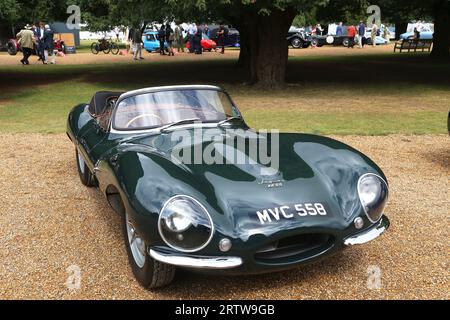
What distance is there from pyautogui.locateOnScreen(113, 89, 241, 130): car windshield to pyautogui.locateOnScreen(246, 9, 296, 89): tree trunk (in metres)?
9.70

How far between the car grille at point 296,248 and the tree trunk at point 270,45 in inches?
454

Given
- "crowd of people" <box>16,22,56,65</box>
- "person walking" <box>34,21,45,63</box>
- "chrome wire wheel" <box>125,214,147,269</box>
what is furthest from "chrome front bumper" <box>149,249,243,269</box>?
"person walking" <box>34,21,45,63</box>

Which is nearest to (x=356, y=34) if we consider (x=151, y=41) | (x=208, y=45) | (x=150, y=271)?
(x=208, y=45)

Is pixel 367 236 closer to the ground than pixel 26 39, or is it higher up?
closer to the ground

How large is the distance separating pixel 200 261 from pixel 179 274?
25.4 inches

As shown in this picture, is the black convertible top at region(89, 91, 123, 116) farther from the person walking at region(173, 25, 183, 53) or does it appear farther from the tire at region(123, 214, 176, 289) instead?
the person walking at region(173, 25, 183, 53)

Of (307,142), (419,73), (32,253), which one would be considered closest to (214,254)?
(307,142)

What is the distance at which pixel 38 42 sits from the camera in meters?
25.3

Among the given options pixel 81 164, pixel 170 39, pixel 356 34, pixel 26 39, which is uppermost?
pixel 356 34

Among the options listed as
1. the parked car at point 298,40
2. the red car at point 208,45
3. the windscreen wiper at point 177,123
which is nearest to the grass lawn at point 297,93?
the windscreen wiper at point 177,123

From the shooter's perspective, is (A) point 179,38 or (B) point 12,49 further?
(A) point 179,38

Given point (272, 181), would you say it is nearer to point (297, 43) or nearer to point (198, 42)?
point (198, 42)

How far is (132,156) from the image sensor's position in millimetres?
3686

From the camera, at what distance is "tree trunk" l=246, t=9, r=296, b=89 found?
14.2 metres
